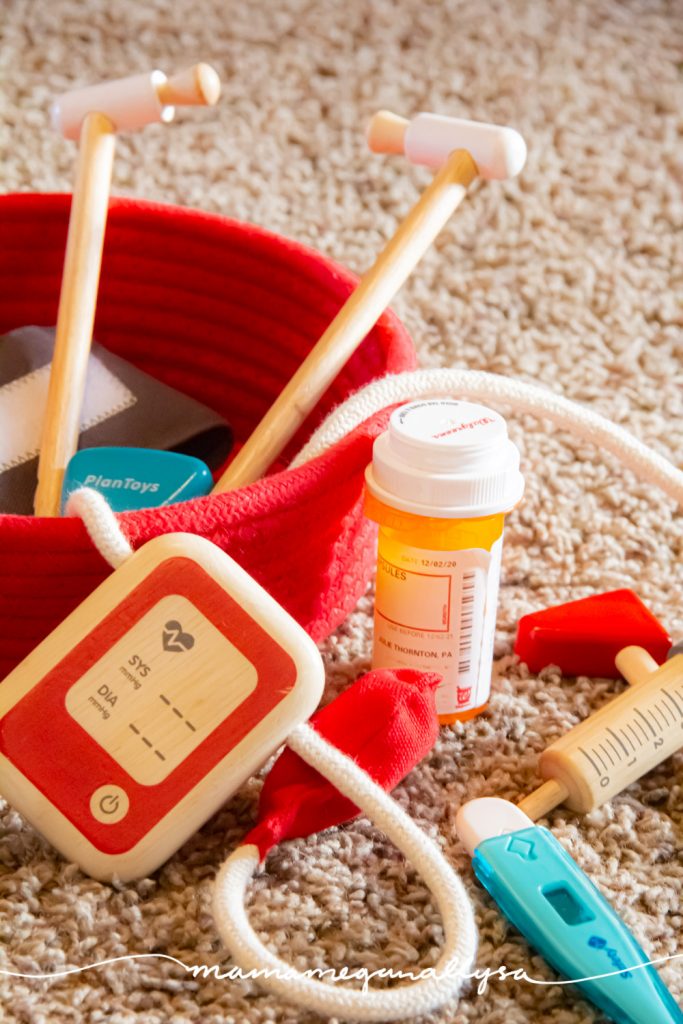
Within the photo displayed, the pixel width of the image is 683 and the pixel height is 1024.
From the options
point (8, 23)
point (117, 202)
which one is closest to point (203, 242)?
point (117, 202)

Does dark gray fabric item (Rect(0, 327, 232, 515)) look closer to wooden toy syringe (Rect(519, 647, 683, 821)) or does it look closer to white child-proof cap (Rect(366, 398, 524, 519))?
white child-proof cap (Rect(366, 398, 524, 519))

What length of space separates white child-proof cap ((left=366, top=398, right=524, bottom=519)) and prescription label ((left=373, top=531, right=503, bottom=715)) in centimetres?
3

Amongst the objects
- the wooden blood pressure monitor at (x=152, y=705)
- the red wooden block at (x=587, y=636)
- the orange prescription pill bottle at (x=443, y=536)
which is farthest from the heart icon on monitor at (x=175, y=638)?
the red wooden block at (x=587, y=636)

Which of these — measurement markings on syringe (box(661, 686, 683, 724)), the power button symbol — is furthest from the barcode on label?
the power button symbol

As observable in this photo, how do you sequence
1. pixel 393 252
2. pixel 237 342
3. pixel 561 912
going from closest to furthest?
pixel 561 912 → pixel 393 252 → pixel 237 342

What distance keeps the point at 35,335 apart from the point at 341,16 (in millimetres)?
578

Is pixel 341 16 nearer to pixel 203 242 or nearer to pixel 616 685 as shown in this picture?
pixel 203 242

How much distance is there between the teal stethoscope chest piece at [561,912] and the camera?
1.87 feet

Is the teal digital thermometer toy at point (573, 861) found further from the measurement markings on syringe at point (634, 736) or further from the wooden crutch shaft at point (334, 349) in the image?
the wooden crutch shaft at point (334, 349)

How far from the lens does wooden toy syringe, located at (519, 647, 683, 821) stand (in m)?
0.69

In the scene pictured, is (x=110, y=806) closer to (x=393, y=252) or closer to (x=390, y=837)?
(x=390, y=837)

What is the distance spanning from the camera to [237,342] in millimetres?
984

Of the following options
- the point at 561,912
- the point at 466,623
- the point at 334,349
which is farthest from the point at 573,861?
the point at 334,349

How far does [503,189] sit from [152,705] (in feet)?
2.57
